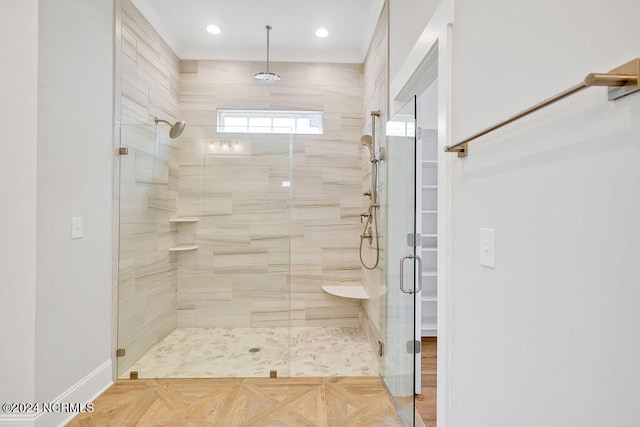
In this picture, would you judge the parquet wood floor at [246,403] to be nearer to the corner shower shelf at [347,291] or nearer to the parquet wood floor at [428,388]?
the parquet wood floor at [428,388]

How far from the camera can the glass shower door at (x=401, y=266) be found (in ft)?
5.65

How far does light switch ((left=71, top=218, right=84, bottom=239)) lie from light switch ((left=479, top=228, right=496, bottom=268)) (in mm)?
2179

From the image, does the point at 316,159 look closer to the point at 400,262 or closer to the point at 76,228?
the point at 400,262

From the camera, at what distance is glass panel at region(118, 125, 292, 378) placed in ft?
8.73

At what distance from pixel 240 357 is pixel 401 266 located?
62.1 inches

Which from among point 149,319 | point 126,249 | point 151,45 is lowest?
point 149,319

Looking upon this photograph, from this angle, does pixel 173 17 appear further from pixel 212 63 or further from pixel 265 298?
pixel 265 298

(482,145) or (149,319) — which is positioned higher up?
(482,145)

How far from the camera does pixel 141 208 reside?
2643 millimetres

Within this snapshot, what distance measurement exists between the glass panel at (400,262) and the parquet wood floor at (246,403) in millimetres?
227

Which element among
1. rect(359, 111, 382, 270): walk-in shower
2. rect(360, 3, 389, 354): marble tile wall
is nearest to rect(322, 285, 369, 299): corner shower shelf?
rect(360, 3, 389, 354): marble tile wall

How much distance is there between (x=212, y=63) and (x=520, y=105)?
3.52 metres

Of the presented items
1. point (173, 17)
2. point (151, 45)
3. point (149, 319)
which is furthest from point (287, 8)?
point (149, 319)

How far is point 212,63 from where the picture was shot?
3.65 metres
